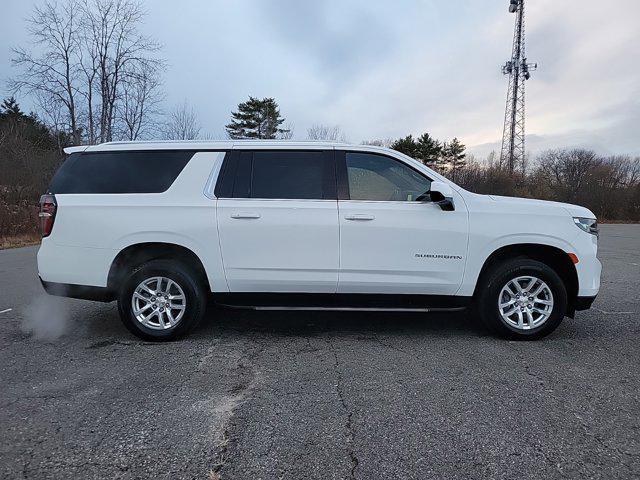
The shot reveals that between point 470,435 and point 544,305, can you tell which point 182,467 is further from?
point 544,305

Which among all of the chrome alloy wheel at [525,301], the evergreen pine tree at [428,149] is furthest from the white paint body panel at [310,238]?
the evergreen pine tree at [428,149]

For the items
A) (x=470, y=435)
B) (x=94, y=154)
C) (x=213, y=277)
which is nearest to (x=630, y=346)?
(x=470, y=435)

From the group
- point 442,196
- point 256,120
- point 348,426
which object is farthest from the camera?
point 256,120

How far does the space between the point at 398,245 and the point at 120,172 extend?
2883 mm

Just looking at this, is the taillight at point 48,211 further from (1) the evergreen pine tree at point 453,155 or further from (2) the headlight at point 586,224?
(1) the evergreen pine tree at point 453,155

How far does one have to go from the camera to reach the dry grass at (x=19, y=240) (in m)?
15.6

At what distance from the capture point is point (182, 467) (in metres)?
2.48

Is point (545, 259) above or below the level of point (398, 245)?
below

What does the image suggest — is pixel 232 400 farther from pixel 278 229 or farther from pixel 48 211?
pixel 48 211

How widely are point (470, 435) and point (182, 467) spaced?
5.56ft

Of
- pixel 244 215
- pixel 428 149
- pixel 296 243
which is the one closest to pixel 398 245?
pixel 296 243

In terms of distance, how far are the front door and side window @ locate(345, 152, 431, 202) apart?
2cm

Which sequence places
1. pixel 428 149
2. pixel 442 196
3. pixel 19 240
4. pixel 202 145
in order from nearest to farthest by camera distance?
1. pixel 442 196
2. pixel 202 145
3. pixel 19 240
4. pixel 428 149

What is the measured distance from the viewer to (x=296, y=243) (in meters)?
4.46
